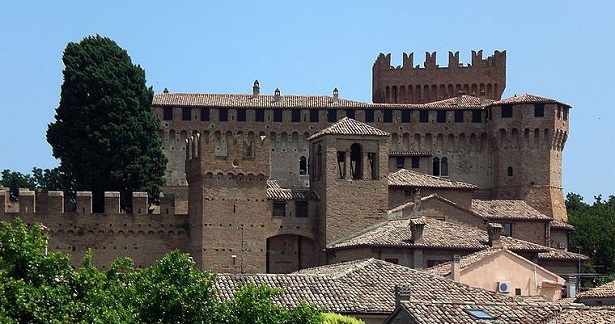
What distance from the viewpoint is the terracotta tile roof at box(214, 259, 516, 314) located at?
141 feet

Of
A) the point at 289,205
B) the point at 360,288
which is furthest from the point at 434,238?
the point at 360,288

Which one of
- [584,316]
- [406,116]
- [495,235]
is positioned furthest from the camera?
[406,116]

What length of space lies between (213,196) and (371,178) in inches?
238

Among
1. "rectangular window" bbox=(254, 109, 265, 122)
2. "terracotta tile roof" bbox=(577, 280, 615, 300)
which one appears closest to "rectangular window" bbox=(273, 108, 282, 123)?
"rectangular window" bbox=(254, 109, 265, 122)

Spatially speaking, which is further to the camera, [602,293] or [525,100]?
[525,100]

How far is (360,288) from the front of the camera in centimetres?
4528

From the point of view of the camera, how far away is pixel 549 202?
84.7 metres

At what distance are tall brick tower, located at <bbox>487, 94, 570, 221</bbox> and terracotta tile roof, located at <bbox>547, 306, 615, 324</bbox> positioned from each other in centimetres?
4841

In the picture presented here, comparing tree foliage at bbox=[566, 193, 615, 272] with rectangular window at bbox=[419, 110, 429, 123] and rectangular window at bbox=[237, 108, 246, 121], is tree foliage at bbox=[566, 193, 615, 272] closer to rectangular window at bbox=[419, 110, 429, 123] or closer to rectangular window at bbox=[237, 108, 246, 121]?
rectangular window at bbox=[419, 110, 429, 123]

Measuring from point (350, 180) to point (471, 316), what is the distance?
31.3 metres

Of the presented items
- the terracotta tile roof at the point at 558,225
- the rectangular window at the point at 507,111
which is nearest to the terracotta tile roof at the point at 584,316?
the terracotta tile roof at the point at 558,225

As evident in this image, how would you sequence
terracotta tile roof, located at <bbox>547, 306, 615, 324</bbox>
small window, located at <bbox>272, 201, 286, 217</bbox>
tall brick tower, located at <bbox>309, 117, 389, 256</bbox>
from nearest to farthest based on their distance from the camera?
1. terracotta tile roof, located at <bbox>547, 306, 615, 324</bbox>
2. tall brick tower, located at <bbox>309, 117, 389, 256</bbox>
3. small window, located at <bbox>272, 201, 286, 217</bbox>

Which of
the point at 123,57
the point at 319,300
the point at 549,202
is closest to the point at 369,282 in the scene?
the point at 319,300

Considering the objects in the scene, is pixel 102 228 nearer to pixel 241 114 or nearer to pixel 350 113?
pixel 241 114
